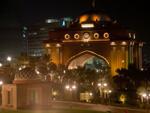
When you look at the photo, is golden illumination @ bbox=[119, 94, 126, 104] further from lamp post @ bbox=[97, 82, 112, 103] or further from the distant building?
the distant building

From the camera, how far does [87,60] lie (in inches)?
2100

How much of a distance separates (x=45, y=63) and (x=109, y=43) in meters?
11.6

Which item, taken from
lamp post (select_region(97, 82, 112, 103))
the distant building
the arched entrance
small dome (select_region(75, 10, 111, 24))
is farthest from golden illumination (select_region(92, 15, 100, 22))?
the distant building

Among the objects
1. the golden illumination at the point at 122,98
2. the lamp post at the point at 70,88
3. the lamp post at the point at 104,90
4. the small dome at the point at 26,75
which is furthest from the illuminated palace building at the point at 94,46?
the small dome at the point at 26,75

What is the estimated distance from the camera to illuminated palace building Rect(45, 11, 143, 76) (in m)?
51.2

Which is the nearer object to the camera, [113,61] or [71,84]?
[71,84]

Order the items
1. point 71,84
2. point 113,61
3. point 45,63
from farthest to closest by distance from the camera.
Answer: point 113,61 → point 45,63 → point 71,84

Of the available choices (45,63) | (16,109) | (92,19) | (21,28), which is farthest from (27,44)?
(16,109)

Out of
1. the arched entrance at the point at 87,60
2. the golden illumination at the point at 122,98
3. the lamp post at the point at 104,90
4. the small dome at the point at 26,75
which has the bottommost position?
the golden illumination at the point at 122,98

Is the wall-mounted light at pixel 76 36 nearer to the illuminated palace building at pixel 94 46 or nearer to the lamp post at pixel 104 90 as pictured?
the illuminated palace building at pixel 94 46

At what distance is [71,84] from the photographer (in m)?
39.3

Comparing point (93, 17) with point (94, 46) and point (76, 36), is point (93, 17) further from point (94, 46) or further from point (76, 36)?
point (94, 46)

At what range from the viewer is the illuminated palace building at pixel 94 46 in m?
51.2

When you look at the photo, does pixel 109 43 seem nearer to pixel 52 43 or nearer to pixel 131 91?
pixel 52 43
